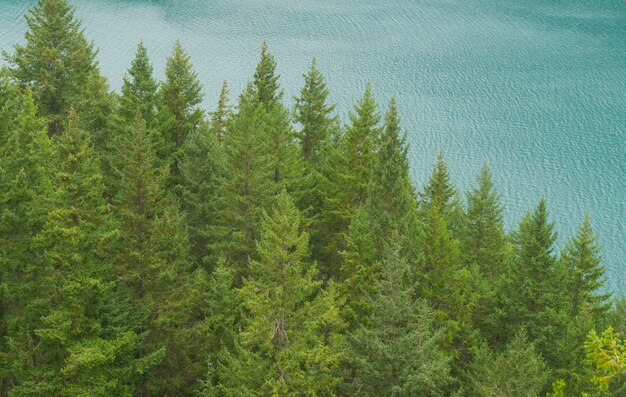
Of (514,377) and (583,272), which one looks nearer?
(514,377)

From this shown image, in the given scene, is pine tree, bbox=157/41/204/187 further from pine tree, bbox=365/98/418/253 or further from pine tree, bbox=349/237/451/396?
pine tree, bbox=349/237/451/396

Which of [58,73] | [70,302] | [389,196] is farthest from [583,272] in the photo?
[58,73]

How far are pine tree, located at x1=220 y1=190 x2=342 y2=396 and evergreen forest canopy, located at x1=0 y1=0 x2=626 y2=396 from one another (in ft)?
0.21

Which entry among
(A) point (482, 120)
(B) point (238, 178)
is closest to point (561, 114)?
(A) point (482, 120)

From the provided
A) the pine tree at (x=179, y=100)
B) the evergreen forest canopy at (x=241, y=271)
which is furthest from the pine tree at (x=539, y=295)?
the pine tree at (x=179, y=100)

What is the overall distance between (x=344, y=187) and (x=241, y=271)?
7109 millimetres

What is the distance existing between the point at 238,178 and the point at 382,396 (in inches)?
447

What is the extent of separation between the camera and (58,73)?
1387 inches

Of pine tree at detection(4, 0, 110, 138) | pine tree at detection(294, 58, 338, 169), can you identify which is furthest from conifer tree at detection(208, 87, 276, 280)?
pine tree at detection(4, 0, 110, 138)

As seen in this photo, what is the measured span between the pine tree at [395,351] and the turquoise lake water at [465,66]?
47.3 metres

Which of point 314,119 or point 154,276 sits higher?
point 314,119

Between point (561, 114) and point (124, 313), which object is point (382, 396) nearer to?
point (124, 313)

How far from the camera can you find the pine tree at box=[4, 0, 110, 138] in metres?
34.5

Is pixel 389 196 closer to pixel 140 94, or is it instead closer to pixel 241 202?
pixel 241 202
